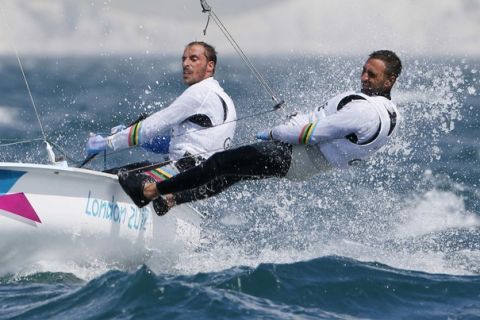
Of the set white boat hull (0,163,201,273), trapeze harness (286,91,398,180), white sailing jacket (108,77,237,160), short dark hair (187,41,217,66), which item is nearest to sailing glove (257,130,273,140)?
trapeze harness (286,91,398,180)

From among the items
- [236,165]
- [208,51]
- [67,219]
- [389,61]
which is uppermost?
[208,51]

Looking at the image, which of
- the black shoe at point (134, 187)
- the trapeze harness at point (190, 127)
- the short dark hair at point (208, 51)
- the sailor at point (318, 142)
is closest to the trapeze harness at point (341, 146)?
the sailor at point (318, 142)

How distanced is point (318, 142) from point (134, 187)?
126 cm

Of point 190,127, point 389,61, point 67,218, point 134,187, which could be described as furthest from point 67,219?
point 389,61

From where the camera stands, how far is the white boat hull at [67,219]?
5.74 m

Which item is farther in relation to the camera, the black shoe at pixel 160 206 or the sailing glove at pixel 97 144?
the sailing glove at pixel 97 144

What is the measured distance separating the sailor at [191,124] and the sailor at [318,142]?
0.30 m

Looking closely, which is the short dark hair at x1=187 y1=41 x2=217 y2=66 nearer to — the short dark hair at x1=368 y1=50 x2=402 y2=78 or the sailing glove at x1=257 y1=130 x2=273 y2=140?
the sailing glove at x1=257 y1=130 x2=273 y2=140

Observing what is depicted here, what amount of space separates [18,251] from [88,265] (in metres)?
0.50

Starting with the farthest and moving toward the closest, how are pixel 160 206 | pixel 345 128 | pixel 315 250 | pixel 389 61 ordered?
pixel 315 250 < pixel 160 206 < pixel 389 61 < pixel 345 128

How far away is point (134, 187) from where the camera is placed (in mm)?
6012

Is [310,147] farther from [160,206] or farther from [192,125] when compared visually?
[160,206]

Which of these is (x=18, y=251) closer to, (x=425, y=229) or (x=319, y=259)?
(x=319, y=259)

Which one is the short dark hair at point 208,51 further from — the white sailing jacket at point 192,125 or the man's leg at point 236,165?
the man's leg at point 236,165
